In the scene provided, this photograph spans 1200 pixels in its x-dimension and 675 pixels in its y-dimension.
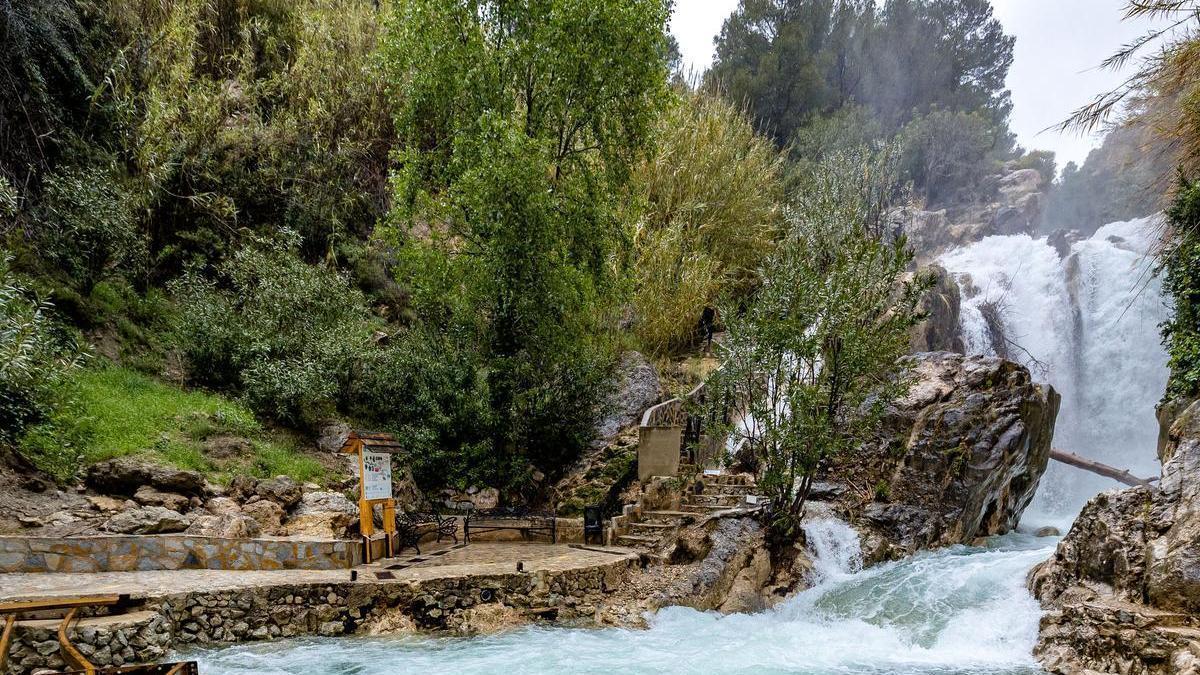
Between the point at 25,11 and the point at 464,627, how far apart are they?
39.6ft

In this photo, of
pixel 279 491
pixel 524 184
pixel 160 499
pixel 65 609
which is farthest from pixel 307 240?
pixel 65 609

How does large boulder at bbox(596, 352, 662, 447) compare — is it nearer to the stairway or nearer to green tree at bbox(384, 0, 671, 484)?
green tree at bbox(384, 0, 671, 484)

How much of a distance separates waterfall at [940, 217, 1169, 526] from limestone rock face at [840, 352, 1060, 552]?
15.6ft

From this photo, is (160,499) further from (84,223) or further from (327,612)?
(84,223)

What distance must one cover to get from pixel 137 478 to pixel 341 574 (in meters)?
3.13

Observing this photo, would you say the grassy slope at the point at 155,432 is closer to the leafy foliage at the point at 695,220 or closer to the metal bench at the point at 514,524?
the metal bench at the point at 514,524

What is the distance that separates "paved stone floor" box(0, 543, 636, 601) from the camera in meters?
6.48

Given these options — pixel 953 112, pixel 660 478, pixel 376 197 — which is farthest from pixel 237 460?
pixel 953 112

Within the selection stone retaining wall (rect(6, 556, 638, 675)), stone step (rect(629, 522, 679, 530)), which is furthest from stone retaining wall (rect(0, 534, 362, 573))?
stone step (rect(629, 522, 679, 530))

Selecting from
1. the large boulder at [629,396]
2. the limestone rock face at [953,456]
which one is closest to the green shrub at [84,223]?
the large boulder at [629,396]

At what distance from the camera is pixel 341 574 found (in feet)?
25.9

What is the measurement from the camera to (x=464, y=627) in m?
7.83

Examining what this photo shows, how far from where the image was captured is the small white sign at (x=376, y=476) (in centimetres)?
862

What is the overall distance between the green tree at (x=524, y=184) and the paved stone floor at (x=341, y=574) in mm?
2411
